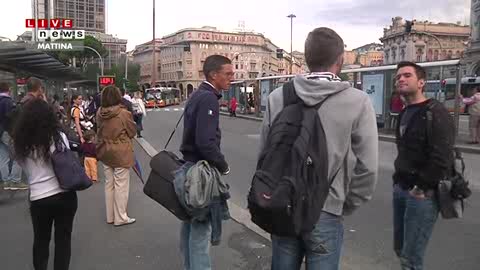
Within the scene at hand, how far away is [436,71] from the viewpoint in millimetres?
17859

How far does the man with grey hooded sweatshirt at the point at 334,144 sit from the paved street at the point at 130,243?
2.28m

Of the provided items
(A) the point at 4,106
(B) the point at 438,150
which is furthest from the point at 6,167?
(B) the point at 438,150

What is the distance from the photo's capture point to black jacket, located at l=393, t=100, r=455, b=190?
3.12 m

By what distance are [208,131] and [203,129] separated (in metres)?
0.04

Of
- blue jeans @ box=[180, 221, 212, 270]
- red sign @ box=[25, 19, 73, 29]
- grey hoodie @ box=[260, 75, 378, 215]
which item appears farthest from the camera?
red sign @ box=[25, 19, 73, 29]

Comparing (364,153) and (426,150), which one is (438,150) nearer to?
(426,150)

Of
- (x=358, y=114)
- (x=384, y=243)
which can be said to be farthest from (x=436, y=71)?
(x=358, y=114)

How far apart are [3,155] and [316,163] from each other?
7533 millimetres

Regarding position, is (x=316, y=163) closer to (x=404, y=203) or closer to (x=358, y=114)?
(x=358, y=114)

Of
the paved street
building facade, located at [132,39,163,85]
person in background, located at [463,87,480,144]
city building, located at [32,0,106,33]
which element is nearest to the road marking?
the paved street

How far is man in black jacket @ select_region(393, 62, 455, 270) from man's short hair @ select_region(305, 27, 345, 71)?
44.2 inches

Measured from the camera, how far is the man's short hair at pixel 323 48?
2.35 m

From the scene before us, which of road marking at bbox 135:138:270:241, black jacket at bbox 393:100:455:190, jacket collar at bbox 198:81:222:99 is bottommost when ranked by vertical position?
road marking at bbox 135:138:270:241

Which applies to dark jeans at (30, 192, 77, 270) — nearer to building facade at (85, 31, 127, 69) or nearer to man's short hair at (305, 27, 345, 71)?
man's short hair at (305, 27, 345, 71)
